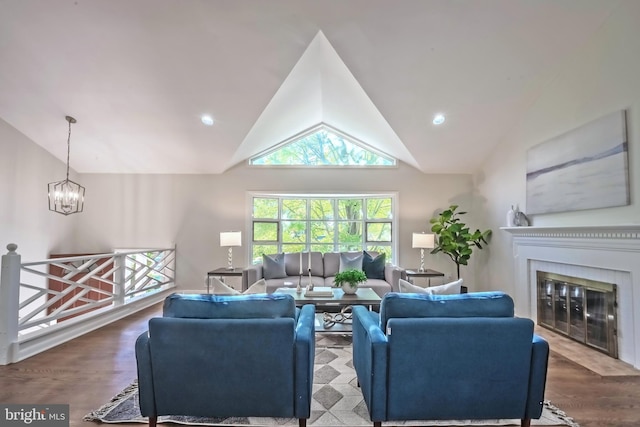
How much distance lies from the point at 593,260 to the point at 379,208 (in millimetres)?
3481

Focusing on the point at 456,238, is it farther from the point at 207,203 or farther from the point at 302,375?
the point at 207,203

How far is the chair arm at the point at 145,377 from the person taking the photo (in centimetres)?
189

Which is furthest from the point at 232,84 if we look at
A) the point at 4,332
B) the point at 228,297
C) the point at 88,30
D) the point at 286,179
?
the point at 4,332

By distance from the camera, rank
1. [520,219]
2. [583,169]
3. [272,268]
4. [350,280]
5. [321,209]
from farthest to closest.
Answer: [321,209]
[272,268]
[520,219]
[350,280]
[583,169]

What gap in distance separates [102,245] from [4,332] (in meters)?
3.43

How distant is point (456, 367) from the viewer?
187 centimetres

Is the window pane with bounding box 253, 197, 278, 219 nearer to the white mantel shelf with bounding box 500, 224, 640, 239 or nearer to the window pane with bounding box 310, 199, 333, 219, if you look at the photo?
the window pane with bounding box 310, 199, 333, 219

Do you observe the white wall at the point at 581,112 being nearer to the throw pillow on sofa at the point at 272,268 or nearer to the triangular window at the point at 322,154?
the triangular window at the point at 322,154

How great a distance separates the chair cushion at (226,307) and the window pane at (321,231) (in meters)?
4.39

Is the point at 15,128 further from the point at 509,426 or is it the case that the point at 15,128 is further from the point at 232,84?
the point at 509,426

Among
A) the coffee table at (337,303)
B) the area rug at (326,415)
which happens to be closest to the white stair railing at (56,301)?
the area rug at (326,415)

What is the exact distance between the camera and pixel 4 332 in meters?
2.98

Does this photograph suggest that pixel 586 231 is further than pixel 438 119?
No

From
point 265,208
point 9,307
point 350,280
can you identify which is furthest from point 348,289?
point 9,307
